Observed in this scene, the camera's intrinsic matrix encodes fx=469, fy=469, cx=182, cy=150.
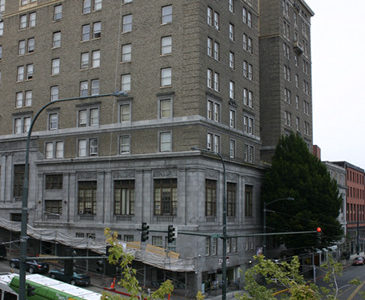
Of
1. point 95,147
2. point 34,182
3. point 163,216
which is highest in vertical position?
point 95,147

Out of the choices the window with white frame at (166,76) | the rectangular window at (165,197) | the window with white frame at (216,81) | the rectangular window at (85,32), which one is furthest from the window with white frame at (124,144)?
the rectangular window at (85,32)

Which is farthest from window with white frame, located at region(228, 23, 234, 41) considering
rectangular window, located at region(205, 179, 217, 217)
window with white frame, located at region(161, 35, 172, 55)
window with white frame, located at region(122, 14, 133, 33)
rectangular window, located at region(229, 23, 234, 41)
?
rectangular window, located at region(205, 179, 217, 217)

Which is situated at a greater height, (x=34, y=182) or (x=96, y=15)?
(x=96, y=15)

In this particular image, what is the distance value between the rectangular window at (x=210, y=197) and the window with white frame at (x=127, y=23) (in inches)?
766

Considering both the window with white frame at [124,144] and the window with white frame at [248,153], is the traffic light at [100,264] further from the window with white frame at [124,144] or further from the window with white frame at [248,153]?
the window with white frame at [248,153]

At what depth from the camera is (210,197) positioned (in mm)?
48969

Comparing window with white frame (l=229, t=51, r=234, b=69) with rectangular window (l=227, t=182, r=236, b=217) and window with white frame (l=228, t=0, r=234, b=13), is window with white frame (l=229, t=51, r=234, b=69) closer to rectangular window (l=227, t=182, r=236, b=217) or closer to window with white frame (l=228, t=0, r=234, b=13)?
window with white frame (l=228, t=0, r=234, b=13)

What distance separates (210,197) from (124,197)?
30.6 feet

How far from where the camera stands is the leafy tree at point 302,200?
53.7 meters

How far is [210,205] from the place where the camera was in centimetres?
4884

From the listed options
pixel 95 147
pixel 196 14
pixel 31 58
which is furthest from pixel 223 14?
pixel 31 58

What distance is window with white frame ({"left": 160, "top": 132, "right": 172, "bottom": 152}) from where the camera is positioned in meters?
48.5

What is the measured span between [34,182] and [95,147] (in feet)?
31.7

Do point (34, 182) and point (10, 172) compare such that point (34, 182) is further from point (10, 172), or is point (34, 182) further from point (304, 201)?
point (304, 201)
